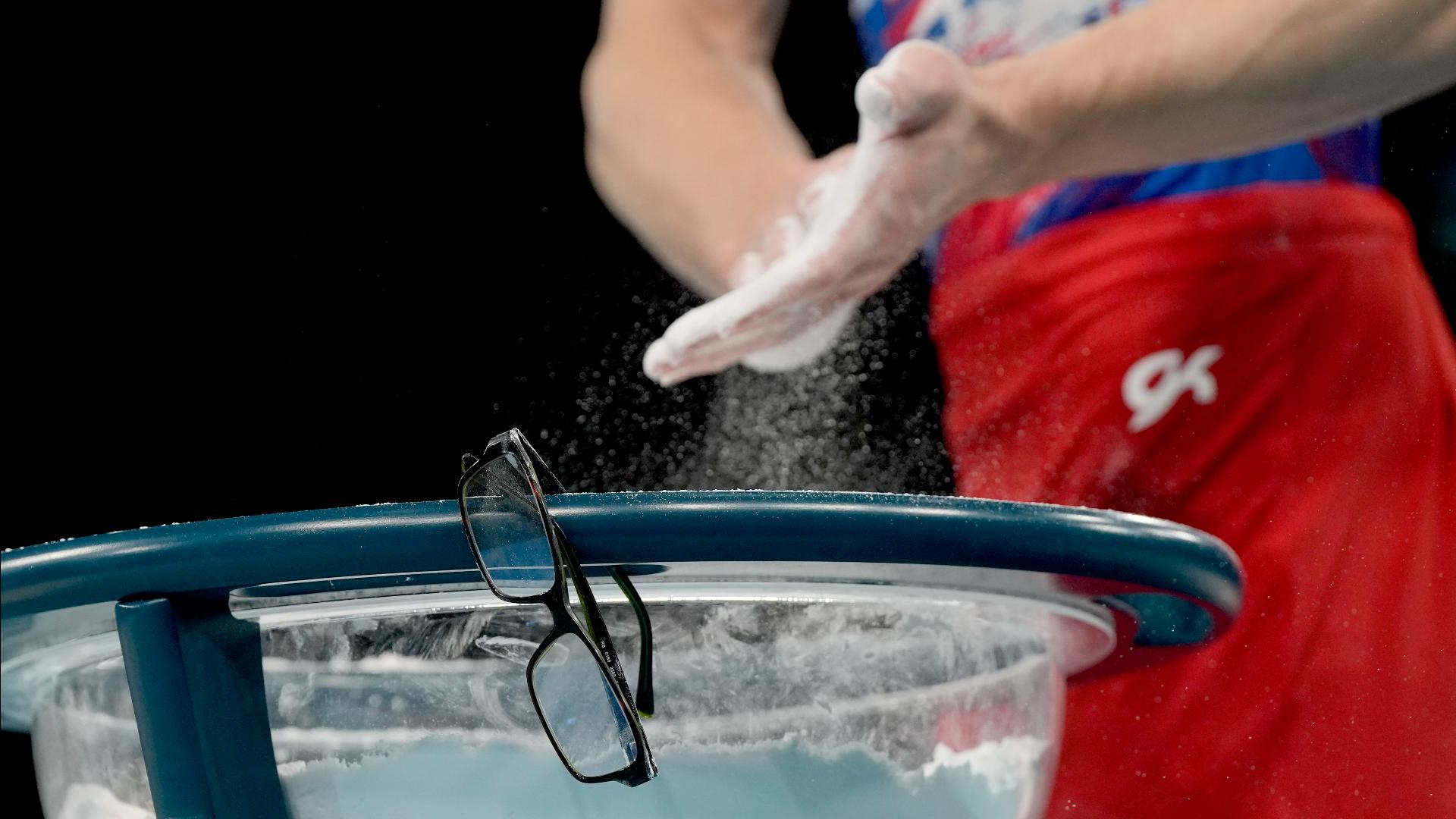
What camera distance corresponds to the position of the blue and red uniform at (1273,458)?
2.11 ft

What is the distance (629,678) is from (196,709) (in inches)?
3.4

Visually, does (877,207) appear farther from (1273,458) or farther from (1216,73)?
(1273,458)

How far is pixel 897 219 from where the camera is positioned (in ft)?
1.83

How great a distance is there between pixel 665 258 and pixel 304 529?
0.63 meters

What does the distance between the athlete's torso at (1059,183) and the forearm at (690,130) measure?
0.09 m

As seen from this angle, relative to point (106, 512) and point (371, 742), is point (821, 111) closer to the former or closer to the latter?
point (106, 512)

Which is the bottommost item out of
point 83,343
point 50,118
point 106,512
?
point 106,512

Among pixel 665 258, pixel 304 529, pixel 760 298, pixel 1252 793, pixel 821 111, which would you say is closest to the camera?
pixel 304 529

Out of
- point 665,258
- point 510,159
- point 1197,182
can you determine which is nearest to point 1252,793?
point 1197,182

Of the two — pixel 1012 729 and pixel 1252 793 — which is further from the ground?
pixel 1012 729

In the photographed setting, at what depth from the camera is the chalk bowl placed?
0.27 metres

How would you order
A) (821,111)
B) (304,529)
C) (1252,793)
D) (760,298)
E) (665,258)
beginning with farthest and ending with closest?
1. (821,111)
2. (665,258)
3. (1252,793)
4. (760,298)
5. (304,529)

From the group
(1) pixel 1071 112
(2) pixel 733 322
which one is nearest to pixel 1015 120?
(1) pixel 1071 112

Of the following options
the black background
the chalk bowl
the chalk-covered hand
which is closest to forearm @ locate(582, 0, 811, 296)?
the black background
